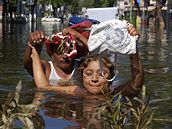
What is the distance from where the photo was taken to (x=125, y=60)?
12.2 metres

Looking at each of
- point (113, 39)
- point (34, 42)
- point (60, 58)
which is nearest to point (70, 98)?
point (34, 42)

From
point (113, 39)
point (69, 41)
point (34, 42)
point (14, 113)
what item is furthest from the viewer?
point (69, 41)

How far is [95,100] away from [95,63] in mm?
387

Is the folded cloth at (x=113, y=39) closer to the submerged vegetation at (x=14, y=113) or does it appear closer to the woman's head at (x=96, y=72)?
the woman's head at (x=96, y=72)

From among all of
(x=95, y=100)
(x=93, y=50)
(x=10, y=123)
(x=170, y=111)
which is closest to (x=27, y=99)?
(x=95, y=100)

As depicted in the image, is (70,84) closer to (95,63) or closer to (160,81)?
(95,63)

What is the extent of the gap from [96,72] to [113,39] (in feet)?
3.87

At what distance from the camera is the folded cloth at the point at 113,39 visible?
4207 mm

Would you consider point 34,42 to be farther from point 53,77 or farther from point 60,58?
point 53,77

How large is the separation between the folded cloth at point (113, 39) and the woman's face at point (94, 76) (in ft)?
Result: 3.17

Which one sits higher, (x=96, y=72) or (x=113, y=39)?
(x=113, y=39)

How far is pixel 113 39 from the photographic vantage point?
4.21 metres

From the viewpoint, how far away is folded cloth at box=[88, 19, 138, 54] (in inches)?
166

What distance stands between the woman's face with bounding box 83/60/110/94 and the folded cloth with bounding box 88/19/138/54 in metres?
0.97
